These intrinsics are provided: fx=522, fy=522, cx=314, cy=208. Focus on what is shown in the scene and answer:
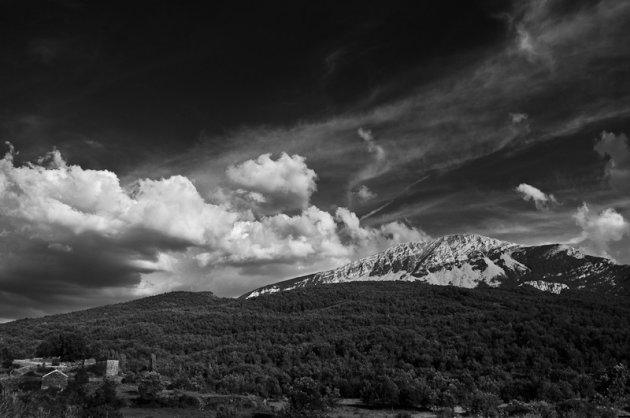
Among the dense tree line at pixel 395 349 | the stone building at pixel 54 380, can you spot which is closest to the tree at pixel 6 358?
the dense tree line at pixel 395 349

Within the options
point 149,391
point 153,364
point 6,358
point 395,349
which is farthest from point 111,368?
point 395,349

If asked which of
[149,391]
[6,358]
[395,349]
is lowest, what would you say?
[149,391]

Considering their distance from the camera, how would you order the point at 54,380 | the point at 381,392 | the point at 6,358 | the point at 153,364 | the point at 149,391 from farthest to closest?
1. the point at 153,364
2. the point at 6,358
3. the point at 381,392
4. the point at 54,380
5. the point at 149,391

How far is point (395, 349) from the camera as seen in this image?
12375 centimetres

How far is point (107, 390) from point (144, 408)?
616cm

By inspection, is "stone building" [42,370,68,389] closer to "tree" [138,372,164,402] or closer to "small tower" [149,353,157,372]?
"tree" [138,372,164,402]

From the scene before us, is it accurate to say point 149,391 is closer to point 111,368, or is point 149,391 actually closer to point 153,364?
point 111,368

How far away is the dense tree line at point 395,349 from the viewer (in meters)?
86.9

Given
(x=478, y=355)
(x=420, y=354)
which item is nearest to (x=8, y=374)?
(x=420, y=354)

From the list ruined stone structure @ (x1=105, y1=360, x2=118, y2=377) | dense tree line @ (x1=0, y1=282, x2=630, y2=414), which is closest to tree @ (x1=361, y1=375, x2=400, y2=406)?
dense tree line @ (x1=0, y1=282, x2=630, y2=414)

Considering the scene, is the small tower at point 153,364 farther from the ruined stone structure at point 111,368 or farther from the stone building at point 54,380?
the stone building at point 54,380

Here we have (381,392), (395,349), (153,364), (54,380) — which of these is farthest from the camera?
(395,349)

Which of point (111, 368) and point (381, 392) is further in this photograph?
point (111, 368)

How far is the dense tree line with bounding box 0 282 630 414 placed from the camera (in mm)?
86938
